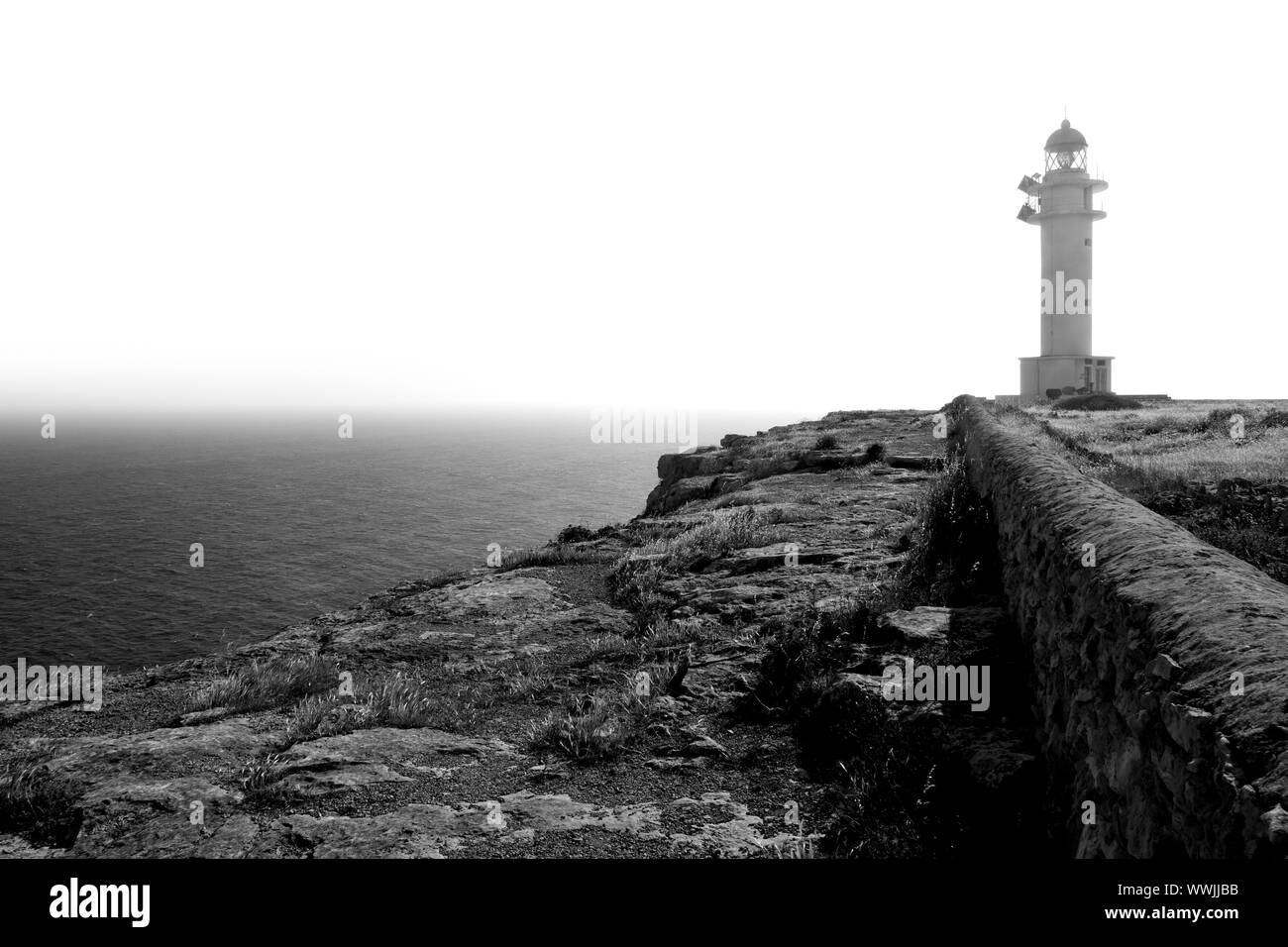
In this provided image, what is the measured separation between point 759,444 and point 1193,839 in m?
23.5

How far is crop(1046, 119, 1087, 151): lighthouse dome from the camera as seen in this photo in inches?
1924

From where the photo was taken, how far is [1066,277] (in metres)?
48.4

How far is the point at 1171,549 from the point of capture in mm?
4238

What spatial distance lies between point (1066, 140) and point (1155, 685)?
184 feet

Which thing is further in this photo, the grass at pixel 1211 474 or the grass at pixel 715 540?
the grass at pixel 715 540

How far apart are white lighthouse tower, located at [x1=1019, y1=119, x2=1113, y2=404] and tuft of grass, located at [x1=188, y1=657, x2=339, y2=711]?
46097 mm

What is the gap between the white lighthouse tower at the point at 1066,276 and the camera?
47.3m

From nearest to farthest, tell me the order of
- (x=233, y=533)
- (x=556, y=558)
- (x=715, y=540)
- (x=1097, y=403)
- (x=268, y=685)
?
(x=268, y=685), (x=715, y=540), (x=556, y=558), (x=1097, y=403), (x=233, y=533)
